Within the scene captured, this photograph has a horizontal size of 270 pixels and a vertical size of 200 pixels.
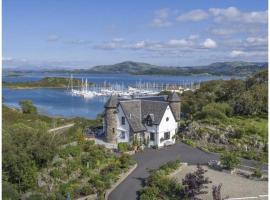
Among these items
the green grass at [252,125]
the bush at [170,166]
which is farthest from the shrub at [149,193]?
the green grass at [252,125]

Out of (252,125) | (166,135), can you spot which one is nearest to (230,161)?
(166,135)

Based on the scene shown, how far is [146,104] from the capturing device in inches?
1367

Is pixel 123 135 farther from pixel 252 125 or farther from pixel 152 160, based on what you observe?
pixel 252 125

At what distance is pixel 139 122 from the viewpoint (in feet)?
111

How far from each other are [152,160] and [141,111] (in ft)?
22.2

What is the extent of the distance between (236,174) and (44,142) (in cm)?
1232

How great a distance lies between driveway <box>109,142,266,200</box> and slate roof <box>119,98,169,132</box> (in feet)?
8.31

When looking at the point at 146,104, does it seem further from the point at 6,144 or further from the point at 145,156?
the point at 6,144

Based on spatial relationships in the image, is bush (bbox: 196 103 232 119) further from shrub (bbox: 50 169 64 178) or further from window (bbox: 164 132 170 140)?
shrub (bbox: 50 169 64 178)

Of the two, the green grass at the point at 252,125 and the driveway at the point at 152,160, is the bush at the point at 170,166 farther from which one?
the green grass at the point at 252,125

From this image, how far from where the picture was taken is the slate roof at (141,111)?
33406mm

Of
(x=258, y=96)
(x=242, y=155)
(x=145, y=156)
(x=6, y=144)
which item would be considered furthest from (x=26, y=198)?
(x=258, y=96)

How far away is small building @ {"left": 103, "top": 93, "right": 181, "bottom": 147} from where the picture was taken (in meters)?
33.3

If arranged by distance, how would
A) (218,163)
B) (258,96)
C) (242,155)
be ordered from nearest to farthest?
(218,163), (242,155), (258,96)
